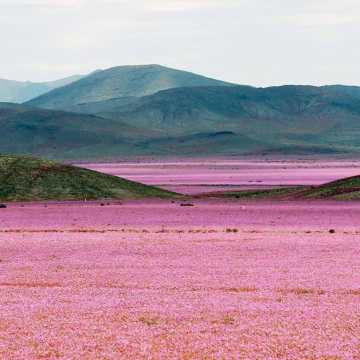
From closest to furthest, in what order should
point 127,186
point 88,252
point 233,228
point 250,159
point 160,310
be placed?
point 160,310 → point 88,252 → point 233,228 → point 127,186 → point 250,159

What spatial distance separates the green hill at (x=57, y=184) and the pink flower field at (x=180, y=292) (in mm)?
31121

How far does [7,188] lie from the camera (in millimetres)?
76500

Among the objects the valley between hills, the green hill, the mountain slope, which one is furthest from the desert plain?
the green hill

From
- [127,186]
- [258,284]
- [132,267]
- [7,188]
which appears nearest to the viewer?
[258,284]

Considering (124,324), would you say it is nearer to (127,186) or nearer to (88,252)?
(88,252)

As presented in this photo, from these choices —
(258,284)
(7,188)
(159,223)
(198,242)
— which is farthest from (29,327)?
(7,188)

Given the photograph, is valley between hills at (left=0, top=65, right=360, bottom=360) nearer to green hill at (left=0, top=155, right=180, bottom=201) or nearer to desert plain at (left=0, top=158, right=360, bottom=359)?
desert plain at (left=0, top=158, right=360, bottom=359)

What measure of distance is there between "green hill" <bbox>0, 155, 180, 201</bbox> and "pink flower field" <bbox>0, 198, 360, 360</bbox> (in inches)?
1225

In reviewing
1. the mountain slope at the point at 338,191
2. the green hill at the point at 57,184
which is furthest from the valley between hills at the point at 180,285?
the green hill at the point at 57,184

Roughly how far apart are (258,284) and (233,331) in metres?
6.30

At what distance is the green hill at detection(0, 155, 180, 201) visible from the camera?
75.9 metres

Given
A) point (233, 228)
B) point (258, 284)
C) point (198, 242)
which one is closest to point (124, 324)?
point (258, 284)

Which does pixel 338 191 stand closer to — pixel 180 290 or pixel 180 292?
pixel 180 290

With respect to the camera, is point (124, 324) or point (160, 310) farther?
point (160, 310)
